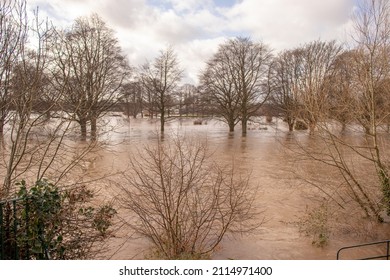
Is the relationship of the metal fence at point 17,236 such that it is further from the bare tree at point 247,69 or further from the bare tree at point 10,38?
the bare tree at point 247,69

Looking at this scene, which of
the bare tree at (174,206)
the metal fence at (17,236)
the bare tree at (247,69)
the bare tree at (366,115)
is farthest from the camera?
the bare tree at (247,69)

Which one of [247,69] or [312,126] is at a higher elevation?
[247,69]

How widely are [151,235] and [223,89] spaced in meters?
32.5

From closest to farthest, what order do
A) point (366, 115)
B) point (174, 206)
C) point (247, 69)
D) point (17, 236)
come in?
1. point (17, 236)
2. point (174, 206)
3. point (366, 115)
4. point (247, 69)

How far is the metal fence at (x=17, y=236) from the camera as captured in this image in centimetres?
414

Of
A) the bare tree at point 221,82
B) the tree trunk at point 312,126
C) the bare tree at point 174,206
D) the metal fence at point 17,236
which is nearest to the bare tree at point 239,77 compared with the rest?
the bare tree at point 221,82

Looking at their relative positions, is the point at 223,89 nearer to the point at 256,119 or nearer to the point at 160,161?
the point at 256,119

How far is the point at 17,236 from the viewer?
4207 mm

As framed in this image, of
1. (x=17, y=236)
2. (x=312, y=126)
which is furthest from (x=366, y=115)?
(x=17, y=236)

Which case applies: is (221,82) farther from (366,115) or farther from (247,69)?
(366,115)

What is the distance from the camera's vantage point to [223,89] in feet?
124

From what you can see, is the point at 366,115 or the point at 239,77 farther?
the point at 239,77

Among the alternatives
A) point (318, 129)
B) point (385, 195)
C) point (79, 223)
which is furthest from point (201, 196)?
point (385, 195)

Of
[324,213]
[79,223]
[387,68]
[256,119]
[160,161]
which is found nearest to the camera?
[79,223]
